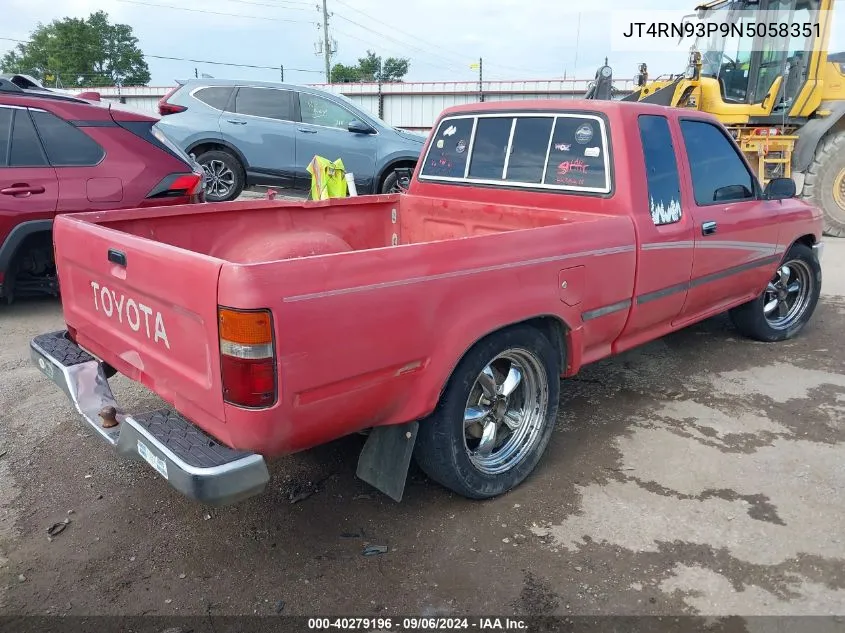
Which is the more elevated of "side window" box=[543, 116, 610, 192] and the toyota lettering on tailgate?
"side window" box=[543, 116, 610, 192]

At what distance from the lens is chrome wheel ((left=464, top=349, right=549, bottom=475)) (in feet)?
9.87

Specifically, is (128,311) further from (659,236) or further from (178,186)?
(178,186)

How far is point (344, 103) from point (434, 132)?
5.51m

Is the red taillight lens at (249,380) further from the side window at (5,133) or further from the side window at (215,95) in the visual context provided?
the side window at (215,95)

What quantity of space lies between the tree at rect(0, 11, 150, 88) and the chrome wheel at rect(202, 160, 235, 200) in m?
60.6

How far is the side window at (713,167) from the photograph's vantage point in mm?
4027

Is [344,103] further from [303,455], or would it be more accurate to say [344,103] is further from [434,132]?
→ [303,455]

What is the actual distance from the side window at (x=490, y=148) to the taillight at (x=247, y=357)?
2437 millimetres

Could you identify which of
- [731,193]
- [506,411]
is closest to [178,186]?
[506,411]

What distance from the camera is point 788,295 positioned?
18.0 ft

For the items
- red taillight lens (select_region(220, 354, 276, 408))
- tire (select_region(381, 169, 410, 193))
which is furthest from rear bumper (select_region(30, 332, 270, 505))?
tire (select_region(381, 169, 410, 193))

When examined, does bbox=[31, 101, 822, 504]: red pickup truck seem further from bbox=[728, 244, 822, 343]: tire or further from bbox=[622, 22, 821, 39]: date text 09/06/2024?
bbox=[622, 22, 821, 39]: date text 09/06/2024

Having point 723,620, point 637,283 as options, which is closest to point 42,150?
point 637,283

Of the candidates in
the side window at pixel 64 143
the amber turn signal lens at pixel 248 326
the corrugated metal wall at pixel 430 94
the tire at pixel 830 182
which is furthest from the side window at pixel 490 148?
the corrugated metal wall at pixel 430 94
